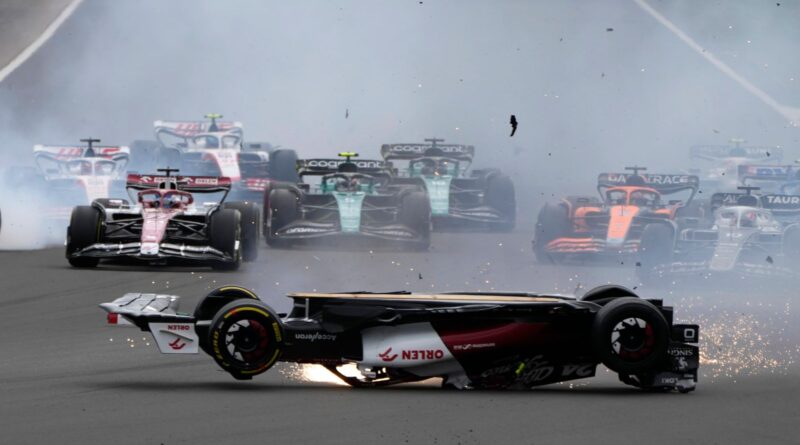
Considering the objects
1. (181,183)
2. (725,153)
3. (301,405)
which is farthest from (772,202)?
(301,405)

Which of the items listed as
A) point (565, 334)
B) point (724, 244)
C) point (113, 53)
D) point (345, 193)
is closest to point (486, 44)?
point (113, 53)

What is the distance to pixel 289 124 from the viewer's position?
166ft

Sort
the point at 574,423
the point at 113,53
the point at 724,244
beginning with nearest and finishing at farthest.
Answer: the point at 574,423 < the point at 724,244 < the point at 113,53

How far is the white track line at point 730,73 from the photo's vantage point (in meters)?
43.7

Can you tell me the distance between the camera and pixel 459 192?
31625mm

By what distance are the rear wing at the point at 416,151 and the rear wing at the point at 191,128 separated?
174 inches

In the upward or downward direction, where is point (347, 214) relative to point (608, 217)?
downward

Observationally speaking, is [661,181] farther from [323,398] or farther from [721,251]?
[323,398]

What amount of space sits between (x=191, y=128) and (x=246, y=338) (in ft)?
84.6

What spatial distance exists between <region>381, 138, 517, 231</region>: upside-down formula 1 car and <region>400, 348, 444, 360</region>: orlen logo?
752 inches

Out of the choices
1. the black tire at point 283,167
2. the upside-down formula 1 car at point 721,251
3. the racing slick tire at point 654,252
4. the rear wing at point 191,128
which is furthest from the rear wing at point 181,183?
the black tire at point 283,167

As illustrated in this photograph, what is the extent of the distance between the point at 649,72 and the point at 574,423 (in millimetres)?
37267

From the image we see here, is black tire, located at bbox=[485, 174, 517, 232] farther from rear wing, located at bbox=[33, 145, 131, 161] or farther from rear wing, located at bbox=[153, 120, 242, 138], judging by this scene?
rear wing, located at bbox=[33, 145, 131, 161]

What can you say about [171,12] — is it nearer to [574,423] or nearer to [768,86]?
[768,86]
